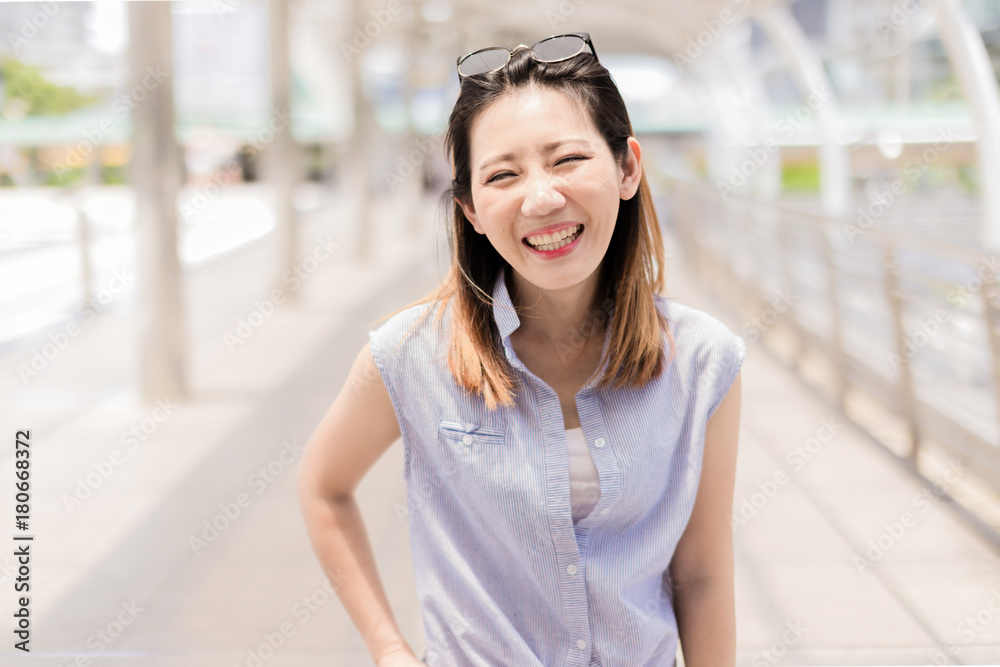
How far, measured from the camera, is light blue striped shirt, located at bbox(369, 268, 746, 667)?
1.10m

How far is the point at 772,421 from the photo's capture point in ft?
14.9

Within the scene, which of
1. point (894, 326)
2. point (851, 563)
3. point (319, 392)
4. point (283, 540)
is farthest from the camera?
point (319, 392)

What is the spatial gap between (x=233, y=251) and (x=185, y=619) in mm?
10129

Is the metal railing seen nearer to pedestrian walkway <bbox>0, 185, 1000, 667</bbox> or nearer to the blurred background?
the blurred background

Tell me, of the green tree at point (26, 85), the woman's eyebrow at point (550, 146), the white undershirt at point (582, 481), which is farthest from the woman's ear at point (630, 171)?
the green tree at point (26, 85)

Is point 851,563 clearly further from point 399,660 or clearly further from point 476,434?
point 476,434

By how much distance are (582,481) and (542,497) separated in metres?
0.06

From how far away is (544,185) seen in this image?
107 cm

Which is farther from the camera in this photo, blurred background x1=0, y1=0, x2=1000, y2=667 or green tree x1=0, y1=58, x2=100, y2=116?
green tree x1=0, y1=58, x2=100, y2=116

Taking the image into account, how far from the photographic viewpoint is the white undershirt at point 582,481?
111 centimetres

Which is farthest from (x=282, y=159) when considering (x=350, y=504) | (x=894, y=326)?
(x=350, y=504)

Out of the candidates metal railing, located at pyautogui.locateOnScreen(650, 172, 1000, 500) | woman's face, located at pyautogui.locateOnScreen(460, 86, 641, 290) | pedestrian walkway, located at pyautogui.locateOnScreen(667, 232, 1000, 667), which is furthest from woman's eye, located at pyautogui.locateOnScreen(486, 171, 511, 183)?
metal railing, located at pyautogui.locateOnScreen(650, 172, 1000, 500)

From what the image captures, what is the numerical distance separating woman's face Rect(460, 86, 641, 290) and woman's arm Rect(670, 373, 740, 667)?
30 cm

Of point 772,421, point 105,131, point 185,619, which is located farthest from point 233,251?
point 185,619
